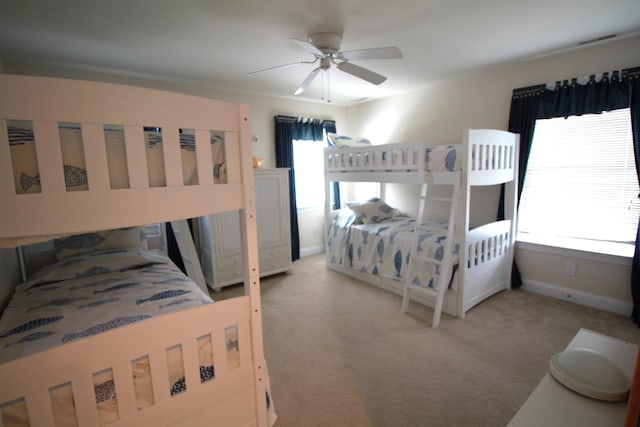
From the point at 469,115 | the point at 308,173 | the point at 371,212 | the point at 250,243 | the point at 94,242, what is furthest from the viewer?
the point at 308,173

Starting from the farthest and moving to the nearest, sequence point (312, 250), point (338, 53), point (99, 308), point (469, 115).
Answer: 1. point (312, 250)
2. point (469, 115)
3. point (338, 53)
4. point (99, 308)

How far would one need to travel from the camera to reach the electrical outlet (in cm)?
301

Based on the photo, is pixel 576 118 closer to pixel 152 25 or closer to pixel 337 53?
pixel 337 53

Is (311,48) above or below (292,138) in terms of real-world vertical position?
above

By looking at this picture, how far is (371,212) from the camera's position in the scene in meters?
4.15

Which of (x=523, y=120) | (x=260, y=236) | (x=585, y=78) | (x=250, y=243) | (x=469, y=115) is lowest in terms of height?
(x=260, y=236)

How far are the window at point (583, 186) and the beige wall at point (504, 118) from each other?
0.24 metres

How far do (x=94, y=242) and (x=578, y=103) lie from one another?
4.56m

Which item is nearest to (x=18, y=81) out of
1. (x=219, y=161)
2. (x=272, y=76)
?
(x=219, y=161)

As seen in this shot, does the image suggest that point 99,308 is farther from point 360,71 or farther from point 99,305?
point 360,71

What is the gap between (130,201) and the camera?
98 centimetres

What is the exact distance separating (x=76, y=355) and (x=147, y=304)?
28.2 inches

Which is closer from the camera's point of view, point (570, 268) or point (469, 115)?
point (570, 268)

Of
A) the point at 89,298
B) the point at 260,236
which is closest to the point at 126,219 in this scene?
the point at 89,298
